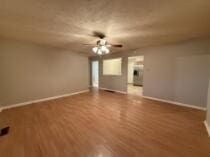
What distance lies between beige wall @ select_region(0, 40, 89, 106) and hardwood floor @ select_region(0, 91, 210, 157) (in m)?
0.86

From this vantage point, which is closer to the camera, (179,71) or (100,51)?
(100,51)

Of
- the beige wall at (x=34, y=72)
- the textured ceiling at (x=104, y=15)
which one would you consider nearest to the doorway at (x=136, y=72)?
the beige wall at (x=34, y=72)

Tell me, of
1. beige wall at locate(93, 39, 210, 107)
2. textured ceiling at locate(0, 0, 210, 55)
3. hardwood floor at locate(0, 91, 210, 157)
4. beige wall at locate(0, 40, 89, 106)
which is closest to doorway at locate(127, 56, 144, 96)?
beige wall at locate(93, 39, 210, 107)

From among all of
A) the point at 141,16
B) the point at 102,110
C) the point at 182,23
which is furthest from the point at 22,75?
the point at 182,23

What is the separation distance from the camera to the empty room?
191 centimetres

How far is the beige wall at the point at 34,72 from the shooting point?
3.81 meters

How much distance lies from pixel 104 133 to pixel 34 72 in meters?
3.77

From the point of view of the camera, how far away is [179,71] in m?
4.16

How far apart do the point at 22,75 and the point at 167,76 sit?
558 centimetres

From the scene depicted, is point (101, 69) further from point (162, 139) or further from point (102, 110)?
point (162, 139)

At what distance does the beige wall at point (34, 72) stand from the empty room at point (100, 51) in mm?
28

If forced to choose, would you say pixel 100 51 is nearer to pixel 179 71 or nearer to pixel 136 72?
pixel 179 71

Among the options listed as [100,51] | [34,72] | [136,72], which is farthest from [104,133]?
[136,72]

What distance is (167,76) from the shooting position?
4.52 metres
